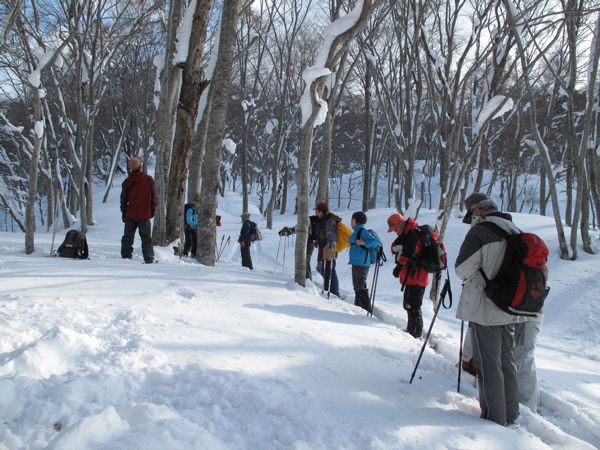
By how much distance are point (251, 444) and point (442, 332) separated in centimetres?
500

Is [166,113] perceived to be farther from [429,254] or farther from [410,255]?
[429,254]

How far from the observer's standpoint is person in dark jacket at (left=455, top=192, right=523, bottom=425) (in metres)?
2.91

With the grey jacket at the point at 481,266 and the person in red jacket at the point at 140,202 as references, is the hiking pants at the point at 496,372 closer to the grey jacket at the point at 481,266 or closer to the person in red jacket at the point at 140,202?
the grey jacket at the point at 481,266

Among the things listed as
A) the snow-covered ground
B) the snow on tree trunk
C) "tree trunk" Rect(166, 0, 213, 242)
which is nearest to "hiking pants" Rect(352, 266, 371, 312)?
the snow on tree trunk

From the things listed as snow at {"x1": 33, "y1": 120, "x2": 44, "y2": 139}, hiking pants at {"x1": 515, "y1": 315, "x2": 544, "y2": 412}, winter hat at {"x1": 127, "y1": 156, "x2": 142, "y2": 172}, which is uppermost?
snow at {"x1": 33, "y1": 120, "x2": 44, "y2": 139}

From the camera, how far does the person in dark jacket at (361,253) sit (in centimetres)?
612

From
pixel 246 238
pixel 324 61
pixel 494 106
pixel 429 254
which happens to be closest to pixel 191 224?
pixel 246 238

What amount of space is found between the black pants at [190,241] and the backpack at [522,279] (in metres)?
8.37

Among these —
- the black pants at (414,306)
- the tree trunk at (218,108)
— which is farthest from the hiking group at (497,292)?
the tree trunk at (218,108)

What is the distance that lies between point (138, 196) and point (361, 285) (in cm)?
383

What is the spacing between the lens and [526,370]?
147 inches

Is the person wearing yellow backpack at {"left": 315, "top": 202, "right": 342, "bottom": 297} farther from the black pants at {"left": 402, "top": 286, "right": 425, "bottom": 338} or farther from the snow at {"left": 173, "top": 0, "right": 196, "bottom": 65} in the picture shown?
the snow at {"left": 173, "top": 0, "right": 196, "bottom": 65}

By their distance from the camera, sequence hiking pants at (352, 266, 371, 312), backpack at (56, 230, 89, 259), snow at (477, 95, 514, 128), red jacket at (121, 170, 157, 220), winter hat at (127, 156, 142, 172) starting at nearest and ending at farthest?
hiking pants at (352, 266, 371, 312) → winter hat at (127, 156, 142, 172) → red jacket at (121, 170, 157, 220) → snow at (477, 95, 514, 128) → backpack at (56, 230, 89, 259)

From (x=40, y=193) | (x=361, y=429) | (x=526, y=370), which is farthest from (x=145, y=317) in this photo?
(x=40, y=193)
